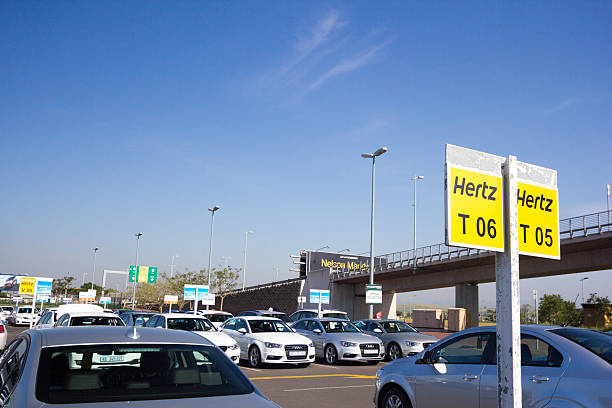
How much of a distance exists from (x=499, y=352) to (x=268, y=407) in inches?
69.4

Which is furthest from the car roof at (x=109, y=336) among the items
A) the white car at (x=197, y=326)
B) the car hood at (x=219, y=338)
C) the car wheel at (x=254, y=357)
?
the car wheel at (x=254, y=357)

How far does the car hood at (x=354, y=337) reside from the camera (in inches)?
728

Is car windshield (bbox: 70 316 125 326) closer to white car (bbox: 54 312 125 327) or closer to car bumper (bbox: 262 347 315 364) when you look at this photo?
white car (bbox: 54 312 125 327)

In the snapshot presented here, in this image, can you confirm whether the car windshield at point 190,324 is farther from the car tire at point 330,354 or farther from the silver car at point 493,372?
the silver car at point 493,372

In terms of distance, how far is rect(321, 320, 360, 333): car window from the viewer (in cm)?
1964

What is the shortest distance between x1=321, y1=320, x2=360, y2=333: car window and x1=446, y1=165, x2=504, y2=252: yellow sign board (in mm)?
15918

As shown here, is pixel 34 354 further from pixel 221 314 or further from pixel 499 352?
pixel 221 314

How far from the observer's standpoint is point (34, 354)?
3791 millimetres

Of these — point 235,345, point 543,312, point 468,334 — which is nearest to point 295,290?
point 543,312

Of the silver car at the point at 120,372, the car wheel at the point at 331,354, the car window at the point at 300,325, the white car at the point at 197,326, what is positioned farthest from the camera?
the car window at the point at 300,325

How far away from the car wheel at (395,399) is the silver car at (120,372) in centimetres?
387

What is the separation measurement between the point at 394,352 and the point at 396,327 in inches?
59.1

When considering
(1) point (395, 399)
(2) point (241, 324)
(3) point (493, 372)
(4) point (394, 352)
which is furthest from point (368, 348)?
(3) point (493, 372)

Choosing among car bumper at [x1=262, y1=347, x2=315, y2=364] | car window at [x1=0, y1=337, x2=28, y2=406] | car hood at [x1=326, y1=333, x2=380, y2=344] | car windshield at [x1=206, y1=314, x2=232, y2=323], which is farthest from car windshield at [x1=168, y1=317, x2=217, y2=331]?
car window at [x1=0, y1=337, x2=28, y2=406]
